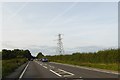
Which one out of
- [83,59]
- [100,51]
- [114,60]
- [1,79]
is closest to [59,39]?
[83,59]

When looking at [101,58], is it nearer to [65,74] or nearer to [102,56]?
[102,56]

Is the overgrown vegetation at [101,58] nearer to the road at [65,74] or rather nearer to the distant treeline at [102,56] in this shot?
the distant treeline at [102,56]

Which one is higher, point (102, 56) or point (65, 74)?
point (102, 56)

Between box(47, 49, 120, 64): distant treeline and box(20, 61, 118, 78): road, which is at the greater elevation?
box(47, 49, 120, 64): distant treeline

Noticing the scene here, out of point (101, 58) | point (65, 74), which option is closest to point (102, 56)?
point (101, 58)

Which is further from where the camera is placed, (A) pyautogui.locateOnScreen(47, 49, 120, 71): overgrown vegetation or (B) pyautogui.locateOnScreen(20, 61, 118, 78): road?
(A) pyautogui.locateOnScreen(47, 49, 120, 71): overgrown vegetation

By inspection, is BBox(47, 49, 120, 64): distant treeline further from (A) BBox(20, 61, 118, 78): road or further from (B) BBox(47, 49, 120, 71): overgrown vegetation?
(A) BBox(20, 61, 118, 78): road

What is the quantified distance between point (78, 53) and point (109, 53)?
21359 mm

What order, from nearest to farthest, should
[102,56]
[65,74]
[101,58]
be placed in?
[65,74] < [102,56] < [101,58]

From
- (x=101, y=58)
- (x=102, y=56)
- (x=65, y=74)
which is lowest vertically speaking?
(x=65, y=74)

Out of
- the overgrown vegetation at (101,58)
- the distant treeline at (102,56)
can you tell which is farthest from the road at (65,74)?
the distant treeline at (102,56)

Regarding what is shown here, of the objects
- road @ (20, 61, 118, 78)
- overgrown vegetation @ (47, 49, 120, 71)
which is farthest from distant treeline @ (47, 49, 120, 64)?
road @ (20, 61, 118, 78)

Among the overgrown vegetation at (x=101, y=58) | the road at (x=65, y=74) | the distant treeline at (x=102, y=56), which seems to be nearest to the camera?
the road at (x=65, y=74)

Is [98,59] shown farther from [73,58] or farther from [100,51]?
[73,58]
